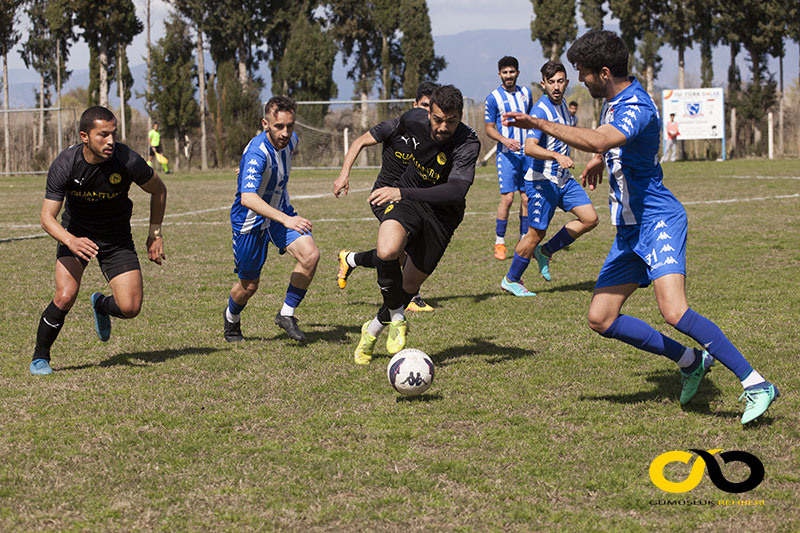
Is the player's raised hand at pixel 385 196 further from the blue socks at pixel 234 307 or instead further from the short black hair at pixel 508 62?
the short black hair at pixel 508 62

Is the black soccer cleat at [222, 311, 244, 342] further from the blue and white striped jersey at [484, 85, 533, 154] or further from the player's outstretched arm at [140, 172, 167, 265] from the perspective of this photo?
the blue and white striped jersey at [484, 85, 533, 154]

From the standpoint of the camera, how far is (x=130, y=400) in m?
5.81

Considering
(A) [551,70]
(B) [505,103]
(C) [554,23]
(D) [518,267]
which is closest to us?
(D) [518,267]

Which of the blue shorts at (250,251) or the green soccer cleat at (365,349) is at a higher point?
the blue shorts at (250,251)

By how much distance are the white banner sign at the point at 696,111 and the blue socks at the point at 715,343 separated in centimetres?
→ 3619

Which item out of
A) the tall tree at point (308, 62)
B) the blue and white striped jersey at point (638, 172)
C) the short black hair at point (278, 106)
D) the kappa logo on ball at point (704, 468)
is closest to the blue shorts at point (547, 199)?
the short black hair at point (278, 106)

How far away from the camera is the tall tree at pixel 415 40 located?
171ft

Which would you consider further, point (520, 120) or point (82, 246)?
point (82, 246)

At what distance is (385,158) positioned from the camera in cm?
803

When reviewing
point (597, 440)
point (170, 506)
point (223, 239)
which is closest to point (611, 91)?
point (597, 440)

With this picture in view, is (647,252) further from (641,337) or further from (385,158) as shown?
(385,158)

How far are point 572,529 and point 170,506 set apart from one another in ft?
5.80

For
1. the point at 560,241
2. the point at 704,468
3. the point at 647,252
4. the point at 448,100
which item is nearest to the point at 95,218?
the point at 448,100

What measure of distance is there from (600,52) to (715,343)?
5.68 feet
